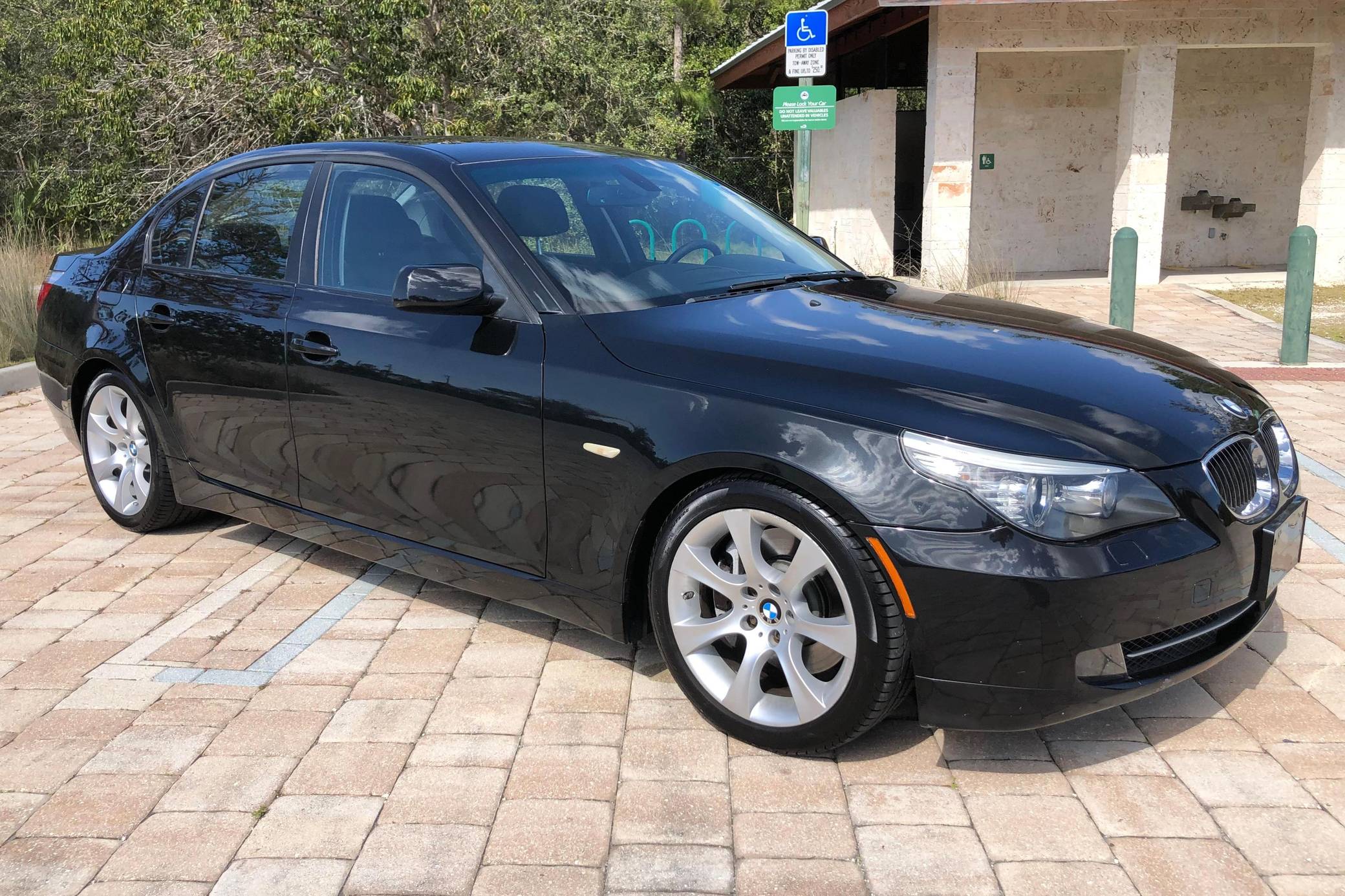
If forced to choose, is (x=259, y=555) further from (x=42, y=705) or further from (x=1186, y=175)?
(x=1186, y=175)

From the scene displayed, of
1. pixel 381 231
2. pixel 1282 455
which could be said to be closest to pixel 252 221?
pixel 381 231

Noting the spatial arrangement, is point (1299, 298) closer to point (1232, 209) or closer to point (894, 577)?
point (894, 577)

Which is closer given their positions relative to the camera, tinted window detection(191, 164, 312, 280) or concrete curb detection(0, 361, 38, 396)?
tinted window detection(191, 164, 312, 280)

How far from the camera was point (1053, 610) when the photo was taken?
108 inches

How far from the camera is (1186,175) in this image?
696 inches

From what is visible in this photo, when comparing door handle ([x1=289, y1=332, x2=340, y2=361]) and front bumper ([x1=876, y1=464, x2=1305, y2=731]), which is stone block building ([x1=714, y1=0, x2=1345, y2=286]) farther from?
front bumper ([x1=876, y1=464, x2=1305, y2=731])

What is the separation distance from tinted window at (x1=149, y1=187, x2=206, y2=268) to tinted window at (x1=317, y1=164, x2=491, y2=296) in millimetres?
939

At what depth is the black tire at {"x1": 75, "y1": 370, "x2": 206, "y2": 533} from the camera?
4.92m

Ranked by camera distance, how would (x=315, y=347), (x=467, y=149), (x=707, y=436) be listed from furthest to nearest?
1. (x=467, y=149)
2. (x=315, y=347)
3. (x=707, y=436)

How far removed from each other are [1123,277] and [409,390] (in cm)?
738

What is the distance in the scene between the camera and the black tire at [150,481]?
4.92 meters

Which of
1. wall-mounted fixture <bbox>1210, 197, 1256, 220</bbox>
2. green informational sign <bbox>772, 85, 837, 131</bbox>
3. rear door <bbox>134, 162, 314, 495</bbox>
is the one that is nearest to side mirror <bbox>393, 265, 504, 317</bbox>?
rear door <bbox>134, 162, 314, 495</bbox>

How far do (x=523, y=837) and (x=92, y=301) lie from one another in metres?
3.53

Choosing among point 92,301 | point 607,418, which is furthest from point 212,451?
point 607,418
